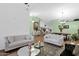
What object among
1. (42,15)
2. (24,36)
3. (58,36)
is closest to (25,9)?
(42,15)

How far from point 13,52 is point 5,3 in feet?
3.29

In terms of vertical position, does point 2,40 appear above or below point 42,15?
below

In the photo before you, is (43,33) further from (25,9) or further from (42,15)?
(25,9)

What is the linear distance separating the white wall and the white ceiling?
0.18 m

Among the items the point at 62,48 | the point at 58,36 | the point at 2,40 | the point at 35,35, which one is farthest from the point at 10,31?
the point at 62,48

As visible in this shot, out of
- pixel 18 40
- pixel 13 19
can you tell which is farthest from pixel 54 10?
pixel 18 40

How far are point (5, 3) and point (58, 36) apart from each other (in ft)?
4.13

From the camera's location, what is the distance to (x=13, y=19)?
192 cm

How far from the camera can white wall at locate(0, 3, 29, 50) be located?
188 cm

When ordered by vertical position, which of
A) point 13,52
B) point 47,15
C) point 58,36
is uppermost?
point 47,15

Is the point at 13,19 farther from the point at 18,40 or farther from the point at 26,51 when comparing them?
the point at 26,51

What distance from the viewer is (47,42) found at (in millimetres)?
1962

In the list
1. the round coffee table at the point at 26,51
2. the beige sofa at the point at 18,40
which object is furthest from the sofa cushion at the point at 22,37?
the round coffee table at the point at 26,51

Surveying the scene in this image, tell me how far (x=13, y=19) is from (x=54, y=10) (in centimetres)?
86
